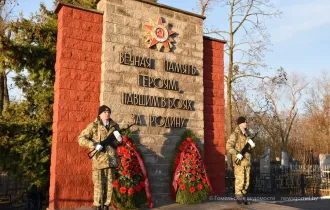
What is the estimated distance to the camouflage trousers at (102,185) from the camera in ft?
18.0

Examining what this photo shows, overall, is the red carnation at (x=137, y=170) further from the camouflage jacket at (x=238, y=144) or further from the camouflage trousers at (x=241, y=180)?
the camouflage trousers at (x=241, y=180)

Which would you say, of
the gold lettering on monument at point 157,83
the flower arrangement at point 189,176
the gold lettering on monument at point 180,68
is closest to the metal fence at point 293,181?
the flower arrangement at point 189,176

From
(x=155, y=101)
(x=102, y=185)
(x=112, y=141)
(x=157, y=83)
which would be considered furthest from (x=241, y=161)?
(x=102, y=185)

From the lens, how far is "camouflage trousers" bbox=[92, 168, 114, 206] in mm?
5484

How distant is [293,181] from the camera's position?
12812 millimetres

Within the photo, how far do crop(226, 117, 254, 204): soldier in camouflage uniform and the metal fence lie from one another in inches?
220

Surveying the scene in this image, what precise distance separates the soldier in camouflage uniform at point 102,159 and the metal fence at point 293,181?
7599 millimetres

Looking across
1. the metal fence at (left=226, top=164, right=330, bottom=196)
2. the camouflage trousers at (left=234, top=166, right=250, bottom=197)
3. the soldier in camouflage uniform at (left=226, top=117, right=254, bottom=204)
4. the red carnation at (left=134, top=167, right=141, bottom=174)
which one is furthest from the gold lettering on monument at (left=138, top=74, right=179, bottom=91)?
the metal fence at (left=226, top=164, right=330, bottom=196)

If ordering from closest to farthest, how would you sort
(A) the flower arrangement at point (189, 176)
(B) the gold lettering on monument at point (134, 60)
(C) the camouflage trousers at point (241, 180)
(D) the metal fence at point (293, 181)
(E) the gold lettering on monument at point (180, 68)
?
(C) the camouflage trousers at point (241, 180) < (A) the flower arrangement at point (189, 176) < (B) the gold lettering on monument at point (134, 60) < (E) the gold lettering on monument at point (180, 68) < (D) the metal fence at point (293, 181)

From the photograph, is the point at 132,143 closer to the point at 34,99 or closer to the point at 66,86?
the point at 66,86

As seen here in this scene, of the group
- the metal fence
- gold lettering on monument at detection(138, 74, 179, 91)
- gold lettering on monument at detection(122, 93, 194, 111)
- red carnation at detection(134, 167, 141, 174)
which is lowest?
the metal fence

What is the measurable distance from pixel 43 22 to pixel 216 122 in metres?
5.59

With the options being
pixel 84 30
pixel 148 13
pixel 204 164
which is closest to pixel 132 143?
pixel 204 164

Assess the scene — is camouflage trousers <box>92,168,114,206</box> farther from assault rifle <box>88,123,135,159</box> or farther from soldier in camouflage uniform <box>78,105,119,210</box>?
assault rifle <box>88,123,135,159</box>
